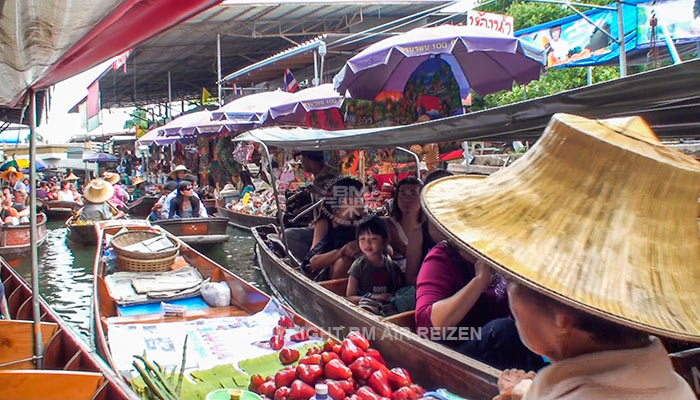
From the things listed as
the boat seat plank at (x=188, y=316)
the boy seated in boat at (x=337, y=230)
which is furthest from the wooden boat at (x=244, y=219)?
the boat seat plank at (x=188, y=316)

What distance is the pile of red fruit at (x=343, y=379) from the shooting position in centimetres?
256

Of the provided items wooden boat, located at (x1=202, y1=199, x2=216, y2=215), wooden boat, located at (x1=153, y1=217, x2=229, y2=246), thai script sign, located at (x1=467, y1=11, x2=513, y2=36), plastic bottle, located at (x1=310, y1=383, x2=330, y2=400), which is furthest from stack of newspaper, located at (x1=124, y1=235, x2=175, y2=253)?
wooden boat, located at (x1=202, y1=199, x2=216, y2=215)

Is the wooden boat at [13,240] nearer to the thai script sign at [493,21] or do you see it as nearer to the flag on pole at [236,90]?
the thai script sign at [493,21]

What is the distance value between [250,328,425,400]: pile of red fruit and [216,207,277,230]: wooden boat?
338 inches

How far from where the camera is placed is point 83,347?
3.41 metres

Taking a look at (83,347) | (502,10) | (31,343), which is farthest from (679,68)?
(502,10)

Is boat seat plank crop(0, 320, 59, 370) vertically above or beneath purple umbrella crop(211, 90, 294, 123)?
beneath

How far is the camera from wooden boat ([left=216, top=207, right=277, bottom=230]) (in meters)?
12.0

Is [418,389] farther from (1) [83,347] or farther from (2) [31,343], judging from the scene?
(2) [31,343]

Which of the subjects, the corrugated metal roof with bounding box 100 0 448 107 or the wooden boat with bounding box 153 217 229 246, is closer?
the wooden boat with bounding box 153 217 229 246

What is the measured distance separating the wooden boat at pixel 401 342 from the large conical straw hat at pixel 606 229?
5.94ft

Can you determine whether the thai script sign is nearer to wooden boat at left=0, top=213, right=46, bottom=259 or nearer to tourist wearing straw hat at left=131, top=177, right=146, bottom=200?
wooden boat at left=0, top=213, right=46, bottom=259

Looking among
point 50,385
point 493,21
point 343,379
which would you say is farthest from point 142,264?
point 493,21

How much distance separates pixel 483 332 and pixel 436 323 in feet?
1.04
